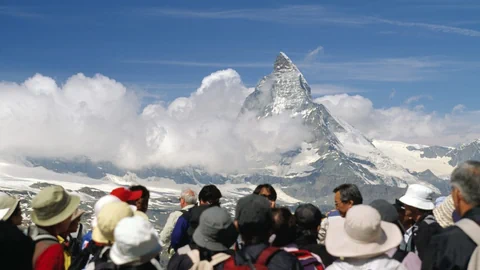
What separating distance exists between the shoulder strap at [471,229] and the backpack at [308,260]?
281 centimetres

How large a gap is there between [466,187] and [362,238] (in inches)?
66.0

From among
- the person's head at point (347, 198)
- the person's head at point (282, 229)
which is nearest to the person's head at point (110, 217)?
the person's head at point (282, 229)

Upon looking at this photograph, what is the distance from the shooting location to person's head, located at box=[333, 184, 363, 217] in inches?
581

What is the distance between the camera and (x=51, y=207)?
11.1 m

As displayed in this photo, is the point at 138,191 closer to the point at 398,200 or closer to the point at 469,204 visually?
the point at 398,200

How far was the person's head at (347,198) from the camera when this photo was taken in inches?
581

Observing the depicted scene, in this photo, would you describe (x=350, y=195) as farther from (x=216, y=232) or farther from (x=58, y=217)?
(x=58, y=217)

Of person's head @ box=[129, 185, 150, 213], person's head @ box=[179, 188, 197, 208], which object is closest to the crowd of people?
person's head @ box=[129, 185, 150, 213]

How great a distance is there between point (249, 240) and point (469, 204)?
11.0 ft

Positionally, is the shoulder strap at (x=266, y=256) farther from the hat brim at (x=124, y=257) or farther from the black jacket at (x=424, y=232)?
the black jacket at (x=424, y=232)

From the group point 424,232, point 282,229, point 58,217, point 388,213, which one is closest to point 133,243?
point 58,217

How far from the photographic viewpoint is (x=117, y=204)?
9.84 meters

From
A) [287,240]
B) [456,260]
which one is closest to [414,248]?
[287,240]

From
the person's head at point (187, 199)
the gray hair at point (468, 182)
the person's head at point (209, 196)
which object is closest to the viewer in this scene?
the gray hair at point (468, 182)
